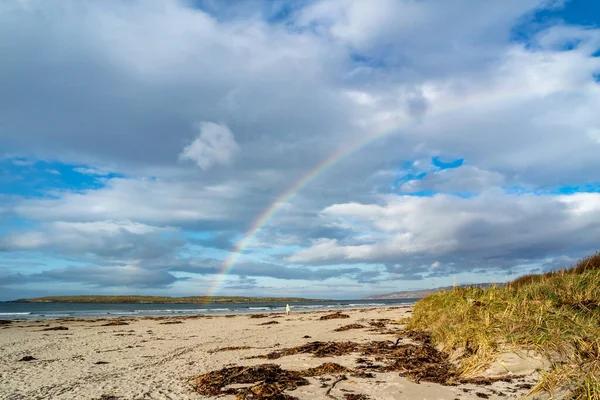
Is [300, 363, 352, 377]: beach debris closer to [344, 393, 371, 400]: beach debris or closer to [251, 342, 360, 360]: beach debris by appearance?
[344, 393, 371, 400]: beach debris

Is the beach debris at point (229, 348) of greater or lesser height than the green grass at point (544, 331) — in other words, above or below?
below

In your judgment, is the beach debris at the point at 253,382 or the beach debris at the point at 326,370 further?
the beach debris at the point at 326,370

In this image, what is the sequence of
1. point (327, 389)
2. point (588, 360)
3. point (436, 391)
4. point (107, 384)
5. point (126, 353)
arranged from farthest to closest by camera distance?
point (126, 353) → point (107, 384) → point (327, 389) → point (436, 391) → point (588, 360)

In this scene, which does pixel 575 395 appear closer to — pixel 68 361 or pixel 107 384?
pixel 107 384

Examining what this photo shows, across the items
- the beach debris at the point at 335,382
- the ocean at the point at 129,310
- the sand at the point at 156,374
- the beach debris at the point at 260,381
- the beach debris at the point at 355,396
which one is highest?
the beach debris at the point at 260,381

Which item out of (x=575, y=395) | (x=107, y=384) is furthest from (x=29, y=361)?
(x=575, y=395)

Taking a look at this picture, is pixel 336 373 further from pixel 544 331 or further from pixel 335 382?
pixel 544 331

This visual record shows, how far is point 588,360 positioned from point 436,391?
2384 mm

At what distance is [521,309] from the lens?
27.0ft

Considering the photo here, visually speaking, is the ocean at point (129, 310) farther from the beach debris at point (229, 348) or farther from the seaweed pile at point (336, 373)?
the seaweed pile at point (336, 373)

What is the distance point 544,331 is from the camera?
6938 mm

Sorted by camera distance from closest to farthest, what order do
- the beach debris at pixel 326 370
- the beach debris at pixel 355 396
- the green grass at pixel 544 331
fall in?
the green grass at pixel 544 331 < the beach debris at pixel 355 396 < the beach debris at pixel 326 370

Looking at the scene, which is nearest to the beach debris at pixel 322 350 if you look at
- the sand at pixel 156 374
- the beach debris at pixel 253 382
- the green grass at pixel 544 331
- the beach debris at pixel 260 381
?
the sand at pixel 156 374

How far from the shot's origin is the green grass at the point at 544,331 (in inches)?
226
